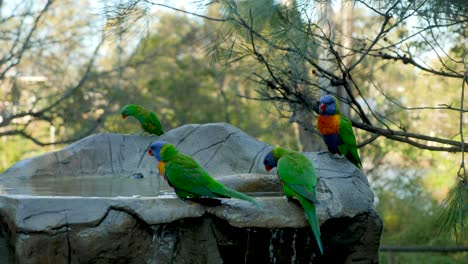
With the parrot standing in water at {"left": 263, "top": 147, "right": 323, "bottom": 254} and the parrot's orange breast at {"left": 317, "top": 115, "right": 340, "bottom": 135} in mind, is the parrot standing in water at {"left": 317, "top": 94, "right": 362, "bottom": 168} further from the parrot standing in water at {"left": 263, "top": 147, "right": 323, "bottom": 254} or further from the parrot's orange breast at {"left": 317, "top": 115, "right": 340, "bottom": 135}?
the parrot standing in water at {"left": 263, "top": 147, "right": 323, "bottom": 254}

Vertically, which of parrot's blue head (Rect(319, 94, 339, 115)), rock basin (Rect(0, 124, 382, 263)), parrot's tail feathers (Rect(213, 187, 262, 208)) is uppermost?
parrot's blue head (Rect(319, 94, 339, 115))

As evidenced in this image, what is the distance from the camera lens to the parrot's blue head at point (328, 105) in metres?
3.76

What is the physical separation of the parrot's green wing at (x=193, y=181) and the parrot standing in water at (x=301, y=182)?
22cm

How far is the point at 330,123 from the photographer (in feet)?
12.8

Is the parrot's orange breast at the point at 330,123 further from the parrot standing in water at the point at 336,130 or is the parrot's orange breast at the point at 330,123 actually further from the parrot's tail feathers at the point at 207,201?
the parrot's tail feathers at the point at 207,201

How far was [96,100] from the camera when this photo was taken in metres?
10.4

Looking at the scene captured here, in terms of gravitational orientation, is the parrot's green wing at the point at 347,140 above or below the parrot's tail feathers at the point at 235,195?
above

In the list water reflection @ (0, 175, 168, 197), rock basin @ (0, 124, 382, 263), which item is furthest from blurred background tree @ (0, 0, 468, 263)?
water reflection @ (0, 175, 168, 197)

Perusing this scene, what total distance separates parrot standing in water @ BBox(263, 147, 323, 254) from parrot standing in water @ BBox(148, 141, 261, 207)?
21 centimetres

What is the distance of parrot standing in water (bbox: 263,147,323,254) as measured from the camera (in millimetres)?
3088

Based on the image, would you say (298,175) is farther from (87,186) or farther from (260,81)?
(87,186)

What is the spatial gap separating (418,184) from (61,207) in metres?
7.46

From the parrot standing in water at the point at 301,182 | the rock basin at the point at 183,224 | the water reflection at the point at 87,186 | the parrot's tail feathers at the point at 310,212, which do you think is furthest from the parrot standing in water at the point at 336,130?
the water reflection at the point at 87,186

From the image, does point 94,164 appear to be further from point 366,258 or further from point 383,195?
point 383,195
